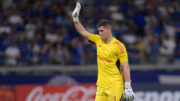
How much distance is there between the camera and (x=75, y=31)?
16000mm

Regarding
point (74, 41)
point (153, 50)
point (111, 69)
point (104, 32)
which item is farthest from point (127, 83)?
point (153, 50)

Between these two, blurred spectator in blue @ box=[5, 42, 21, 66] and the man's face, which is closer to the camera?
the man's face

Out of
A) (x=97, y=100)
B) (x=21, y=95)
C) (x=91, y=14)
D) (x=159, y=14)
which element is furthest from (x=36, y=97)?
(x=159, y=14)

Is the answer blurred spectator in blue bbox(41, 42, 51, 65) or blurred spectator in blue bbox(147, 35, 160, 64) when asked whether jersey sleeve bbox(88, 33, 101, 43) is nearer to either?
blurred spectator in blue bbox(41, 42, 51, 65)

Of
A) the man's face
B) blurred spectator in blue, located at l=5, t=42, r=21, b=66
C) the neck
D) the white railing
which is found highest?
blurred spectator in blue, located at l=5, t=42, r=21, b=66

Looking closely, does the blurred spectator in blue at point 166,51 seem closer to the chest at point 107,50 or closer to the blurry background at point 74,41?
the blurry background at point 74,41

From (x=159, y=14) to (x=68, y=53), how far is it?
4.40 m

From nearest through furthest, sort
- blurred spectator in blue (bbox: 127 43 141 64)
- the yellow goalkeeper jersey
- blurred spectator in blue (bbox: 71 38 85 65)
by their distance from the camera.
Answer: the yellow goalkeeper jersey, blurred spectator in blue (bbox: 71 38 85 65), blurred spectator in blue (bbox: 127 43 141 64)

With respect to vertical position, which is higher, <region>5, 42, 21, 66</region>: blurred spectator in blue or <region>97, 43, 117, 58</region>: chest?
<region>5, 42, 21, 66</region>: blurred spectator in blue

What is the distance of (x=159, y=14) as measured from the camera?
17266mm

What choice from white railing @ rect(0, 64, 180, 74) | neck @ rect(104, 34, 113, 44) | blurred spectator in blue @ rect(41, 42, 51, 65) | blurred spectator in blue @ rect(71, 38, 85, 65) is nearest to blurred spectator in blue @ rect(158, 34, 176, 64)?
white railing @ rect(0, 64, 180, 74)

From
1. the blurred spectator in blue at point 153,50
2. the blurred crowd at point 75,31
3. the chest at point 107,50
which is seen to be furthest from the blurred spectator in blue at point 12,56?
the chest at point 107,50

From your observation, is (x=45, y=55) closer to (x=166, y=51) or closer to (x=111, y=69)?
(x=166, y=51)

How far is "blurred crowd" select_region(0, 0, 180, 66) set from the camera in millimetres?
14898
